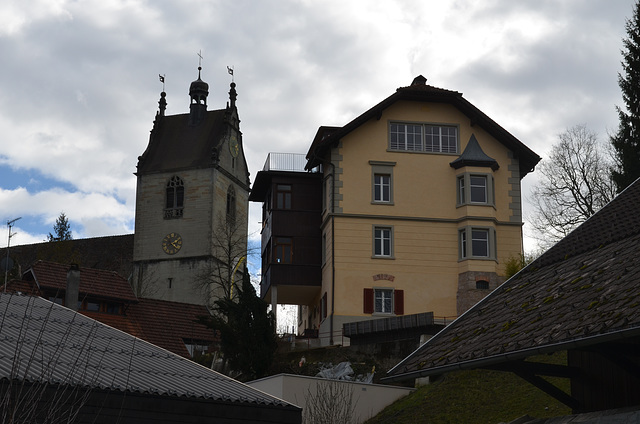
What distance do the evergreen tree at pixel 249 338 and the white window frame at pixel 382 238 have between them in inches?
463

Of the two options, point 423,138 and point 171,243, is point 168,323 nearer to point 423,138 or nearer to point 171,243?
point 423,138

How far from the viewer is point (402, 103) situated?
44.8m

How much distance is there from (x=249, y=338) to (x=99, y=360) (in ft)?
49.9

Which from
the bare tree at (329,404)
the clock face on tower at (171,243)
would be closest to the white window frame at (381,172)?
the bare tree at (329,404)

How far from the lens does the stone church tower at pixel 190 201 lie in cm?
7944

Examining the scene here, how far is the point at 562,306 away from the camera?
12.1 metres

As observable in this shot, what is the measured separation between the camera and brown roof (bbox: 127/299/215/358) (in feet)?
140

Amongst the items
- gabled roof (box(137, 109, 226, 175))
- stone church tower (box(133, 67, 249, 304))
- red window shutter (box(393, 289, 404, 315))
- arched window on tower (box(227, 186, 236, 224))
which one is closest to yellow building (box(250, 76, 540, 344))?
red window shutter (box(393, 289, 404, 315))

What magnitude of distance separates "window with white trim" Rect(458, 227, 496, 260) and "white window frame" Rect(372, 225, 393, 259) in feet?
10.1

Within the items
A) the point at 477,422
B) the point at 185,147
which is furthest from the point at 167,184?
the point at 477,422

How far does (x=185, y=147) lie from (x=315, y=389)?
193 feet

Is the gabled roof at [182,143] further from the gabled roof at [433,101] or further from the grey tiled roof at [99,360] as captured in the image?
the grey tiled roof at [99,360]

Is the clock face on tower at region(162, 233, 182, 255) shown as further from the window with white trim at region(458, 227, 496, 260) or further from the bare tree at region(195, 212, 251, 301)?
the window with white trim at region(458, 227, 496, 260)

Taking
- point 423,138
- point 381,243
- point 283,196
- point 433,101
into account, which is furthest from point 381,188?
point 283,196
